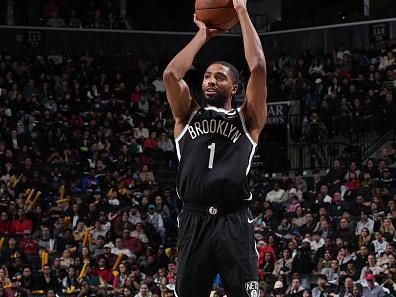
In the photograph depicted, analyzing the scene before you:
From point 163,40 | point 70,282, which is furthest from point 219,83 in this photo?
point 163,40

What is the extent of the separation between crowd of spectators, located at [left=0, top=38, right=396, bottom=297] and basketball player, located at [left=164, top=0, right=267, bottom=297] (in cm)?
831

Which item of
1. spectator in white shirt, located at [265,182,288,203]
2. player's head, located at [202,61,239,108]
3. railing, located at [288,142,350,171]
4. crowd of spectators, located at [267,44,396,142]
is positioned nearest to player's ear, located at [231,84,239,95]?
player's head, located at [202,61,239,108]

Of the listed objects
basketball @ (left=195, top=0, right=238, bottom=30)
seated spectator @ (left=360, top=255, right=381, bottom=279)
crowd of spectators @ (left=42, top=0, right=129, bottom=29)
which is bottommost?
seated spectator @ (left=360, top=255, right=381, bottom=279)

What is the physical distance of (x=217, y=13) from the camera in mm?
5906

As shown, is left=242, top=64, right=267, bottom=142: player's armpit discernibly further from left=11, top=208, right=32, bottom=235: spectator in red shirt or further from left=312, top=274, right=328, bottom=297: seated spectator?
left=11, top=208, right=32, bottom=235: spectator in red shirt

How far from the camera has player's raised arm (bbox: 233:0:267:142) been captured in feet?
18.9

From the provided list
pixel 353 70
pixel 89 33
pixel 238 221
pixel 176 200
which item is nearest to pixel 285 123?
pixel 353 70

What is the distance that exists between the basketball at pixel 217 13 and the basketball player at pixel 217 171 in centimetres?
8

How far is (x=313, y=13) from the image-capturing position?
28.0 meters

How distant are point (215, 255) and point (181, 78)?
1106mm

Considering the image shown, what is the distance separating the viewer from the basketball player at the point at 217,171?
576cm

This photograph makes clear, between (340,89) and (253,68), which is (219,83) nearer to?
(253,68)

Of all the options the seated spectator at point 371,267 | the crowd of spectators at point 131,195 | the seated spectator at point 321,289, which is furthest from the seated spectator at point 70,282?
the seated spectator at point 371,267

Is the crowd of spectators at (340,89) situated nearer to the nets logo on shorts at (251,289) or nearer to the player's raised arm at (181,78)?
the player's raised arm at (181,78)
